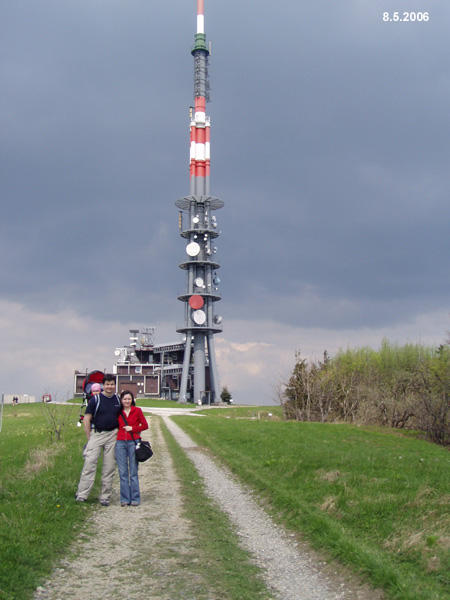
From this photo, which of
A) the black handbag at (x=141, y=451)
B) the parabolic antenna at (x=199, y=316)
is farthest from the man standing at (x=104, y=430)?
the parabolic antenna at (x=199, y=316)

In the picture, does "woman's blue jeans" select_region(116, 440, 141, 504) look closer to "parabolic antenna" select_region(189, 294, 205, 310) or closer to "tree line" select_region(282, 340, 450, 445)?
"tree line" select_region(282, 340, 450, 445)

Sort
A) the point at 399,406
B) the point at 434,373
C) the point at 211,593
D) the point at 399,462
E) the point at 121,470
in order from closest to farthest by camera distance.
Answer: the point at 211,593 < the point at 121,470 < the point at 399,462 < the point at 434,373 < the point at 399,406

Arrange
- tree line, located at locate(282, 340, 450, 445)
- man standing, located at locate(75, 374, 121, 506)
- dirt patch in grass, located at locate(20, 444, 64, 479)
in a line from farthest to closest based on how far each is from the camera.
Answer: tree line, located at locate(282, 340, 450, 445)
dirt patch in grass, located at locate(20, 444, 64, 479)
man standing, located at locate(75, 374, 121, 506)

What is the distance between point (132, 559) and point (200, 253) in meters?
77.8

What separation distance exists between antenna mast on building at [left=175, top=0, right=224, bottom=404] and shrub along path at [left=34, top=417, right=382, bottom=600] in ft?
236

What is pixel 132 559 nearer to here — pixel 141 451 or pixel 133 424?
pixel 141 451

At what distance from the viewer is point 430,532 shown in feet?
28.7

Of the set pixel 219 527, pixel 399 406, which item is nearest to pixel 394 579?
pixel 219 527

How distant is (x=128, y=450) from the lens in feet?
37.5

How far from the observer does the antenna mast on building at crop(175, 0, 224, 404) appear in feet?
273

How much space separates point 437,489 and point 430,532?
3.44 metres

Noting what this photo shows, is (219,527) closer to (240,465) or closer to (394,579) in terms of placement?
(394,579)

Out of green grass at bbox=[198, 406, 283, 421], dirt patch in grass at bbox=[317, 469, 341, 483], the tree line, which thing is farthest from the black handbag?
green grass at bbox=[198, 406, 283, 421]

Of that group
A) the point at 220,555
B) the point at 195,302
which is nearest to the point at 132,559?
the point at 220,555
